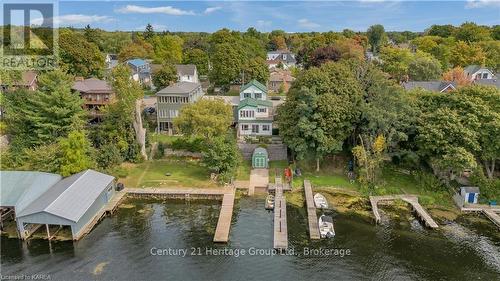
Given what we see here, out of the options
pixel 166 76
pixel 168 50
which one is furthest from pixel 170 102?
pixel 168 50

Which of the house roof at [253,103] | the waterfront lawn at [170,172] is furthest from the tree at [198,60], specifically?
the waterfront lawn at [170,172]

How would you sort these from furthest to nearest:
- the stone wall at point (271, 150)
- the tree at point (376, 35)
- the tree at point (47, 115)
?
the tree at point (376, 35) < the stone wall at point (271, 150) < the tree at point (47, 115)

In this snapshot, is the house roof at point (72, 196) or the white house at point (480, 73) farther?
the white house at point (480, 73)

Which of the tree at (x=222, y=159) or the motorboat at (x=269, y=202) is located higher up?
the tree at (x=222, y=159)

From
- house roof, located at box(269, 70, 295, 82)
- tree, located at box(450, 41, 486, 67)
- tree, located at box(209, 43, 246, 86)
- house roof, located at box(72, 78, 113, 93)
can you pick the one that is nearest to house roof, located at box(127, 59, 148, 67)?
tree, located at box(209, 43, 246, 86)

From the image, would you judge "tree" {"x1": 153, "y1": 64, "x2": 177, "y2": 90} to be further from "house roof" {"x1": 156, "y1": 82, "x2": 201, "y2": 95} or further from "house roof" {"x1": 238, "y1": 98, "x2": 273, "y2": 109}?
"house roof" {"x1": 238, "y1": 98, "x2": 273, "y2": 109}

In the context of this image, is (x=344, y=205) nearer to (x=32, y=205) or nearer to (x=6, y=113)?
(x=32, y=205)

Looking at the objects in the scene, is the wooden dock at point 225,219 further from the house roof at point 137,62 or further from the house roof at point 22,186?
the house roof at point 137,62
